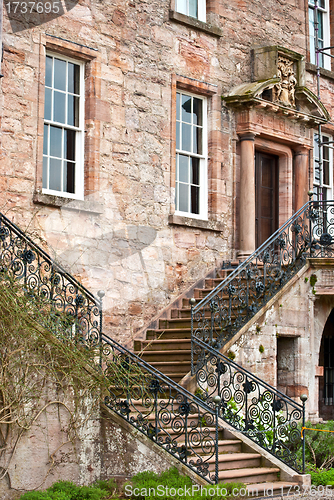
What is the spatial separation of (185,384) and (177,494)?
230 cm

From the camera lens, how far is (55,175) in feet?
39.3

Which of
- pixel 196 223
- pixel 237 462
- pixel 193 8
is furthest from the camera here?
pixel 193 8

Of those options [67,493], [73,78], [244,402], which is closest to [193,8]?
[73,78]

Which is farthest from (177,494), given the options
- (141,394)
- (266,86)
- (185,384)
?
(266,86)

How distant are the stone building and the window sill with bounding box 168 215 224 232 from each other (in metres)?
0.03

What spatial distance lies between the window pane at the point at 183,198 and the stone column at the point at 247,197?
45.1 inches

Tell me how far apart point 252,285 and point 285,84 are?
5.04 meters

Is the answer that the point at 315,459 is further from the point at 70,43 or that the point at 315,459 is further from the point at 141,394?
the point at 70,43

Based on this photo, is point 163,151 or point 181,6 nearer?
point 163,151

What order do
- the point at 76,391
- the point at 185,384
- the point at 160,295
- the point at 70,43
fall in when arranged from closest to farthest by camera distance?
1. the point at 76,391
2. the point at 185,384
3. the point at 70,43
4. the point at 160,295

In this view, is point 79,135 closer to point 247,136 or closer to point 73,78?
point 73,78

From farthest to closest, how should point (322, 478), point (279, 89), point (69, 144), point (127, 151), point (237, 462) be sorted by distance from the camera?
point (279, 89) < point (127, 151) < point (69, 144) < point (322, 478) < point (237, 462)

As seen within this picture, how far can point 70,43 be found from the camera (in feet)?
39.5

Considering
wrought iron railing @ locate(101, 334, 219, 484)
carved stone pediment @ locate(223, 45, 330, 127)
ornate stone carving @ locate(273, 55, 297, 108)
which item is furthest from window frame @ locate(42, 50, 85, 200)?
ornate stone carving @ locate(273, 55, 297, 108)
